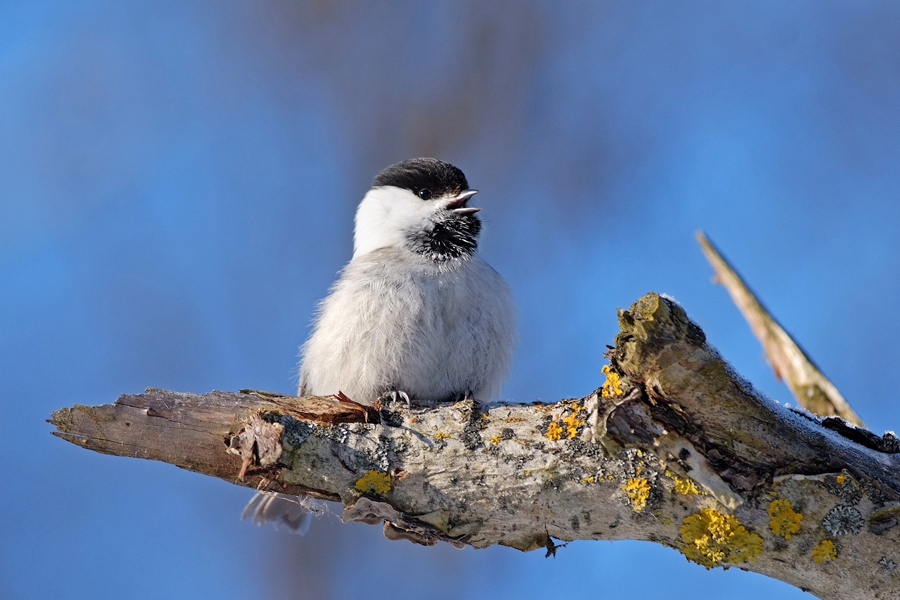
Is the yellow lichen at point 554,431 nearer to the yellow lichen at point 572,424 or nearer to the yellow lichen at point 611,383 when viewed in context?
the yellow lichen at point 572,424

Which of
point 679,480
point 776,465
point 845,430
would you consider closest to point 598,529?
point 679,480

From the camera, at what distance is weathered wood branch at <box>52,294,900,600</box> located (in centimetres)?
165

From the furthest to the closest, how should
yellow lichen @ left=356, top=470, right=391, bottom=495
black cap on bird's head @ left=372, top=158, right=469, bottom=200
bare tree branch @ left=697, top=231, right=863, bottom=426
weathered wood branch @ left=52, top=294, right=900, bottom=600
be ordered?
black cap on bird's head @ left=372, top=158, right=469, bottom=200
bare tree branch @ left=697, top=231, right=863, bottom=426
yellow lichen @ left=356, top=470, right=391, bottom=495
weathered wood branch @ left=52, top=294, right=900, bottom=600

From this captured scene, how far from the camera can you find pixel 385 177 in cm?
344

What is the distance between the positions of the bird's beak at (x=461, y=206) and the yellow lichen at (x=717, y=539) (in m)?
1.75

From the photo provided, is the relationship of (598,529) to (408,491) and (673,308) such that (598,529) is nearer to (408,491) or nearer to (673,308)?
(408,491)

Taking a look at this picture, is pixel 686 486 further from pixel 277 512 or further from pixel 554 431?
pixel 277 512

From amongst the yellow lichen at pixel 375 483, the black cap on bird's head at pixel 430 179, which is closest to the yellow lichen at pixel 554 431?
the yellow lichen at pixel 375 483

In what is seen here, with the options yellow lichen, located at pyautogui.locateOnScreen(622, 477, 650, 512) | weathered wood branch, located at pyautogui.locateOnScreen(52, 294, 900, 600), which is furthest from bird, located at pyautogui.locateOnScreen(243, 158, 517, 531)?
yellow lichen, located at pyautogui.locateOnScreen(622, 477, 650, 512)

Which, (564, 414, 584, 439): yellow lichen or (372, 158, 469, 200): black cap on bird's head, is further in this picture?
(372, 158, 469, 200): black cap on bird's head

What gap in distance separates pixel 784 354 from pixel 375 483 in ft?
4.94

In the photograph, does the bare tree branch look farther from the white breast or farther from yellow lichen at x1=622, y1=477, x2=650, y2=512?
yellow lichen at x1=622, y1=477, x2=650, y2=512

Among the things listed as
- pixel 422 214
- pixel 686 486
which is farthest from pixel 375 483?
pixel 422 214

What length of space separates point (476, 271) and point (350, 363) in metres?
0.64
